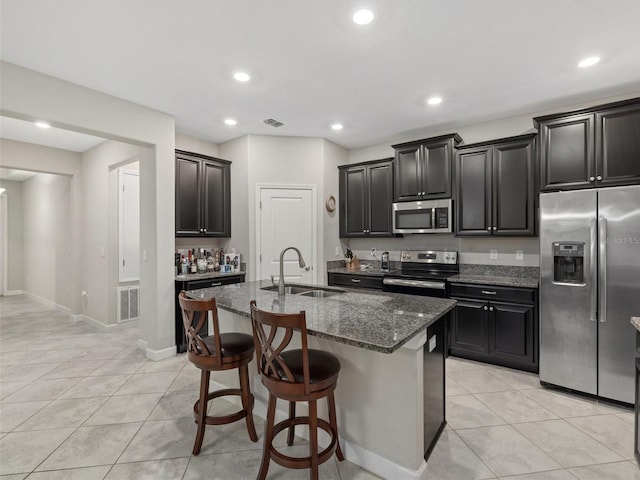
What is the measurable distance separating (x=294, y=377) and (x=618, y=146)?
134 inches

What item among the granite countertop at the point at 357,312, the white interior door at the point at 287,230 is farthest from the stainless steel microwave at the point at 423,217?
the granite countertop at the point at 357,312

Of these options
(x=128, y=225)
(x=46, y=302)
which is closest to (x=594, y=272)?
(x=128, y=225)

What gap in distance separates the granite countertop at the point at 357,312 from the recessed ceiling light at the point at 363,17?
1.94 meters

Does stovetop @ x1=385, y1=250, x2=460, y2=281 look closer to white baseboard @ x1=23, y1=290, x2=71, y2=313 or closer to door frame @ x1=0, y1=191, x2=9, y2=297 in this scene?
white baseboard @ x1=23, y1=290, x2=71, y2=313

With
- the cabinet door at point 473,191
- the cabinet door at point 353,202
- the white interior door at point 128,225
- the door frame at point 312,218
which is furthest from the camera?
the white interior door at point 128,225

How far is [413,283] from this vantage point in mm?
3707

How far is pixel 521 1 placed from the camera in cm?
190

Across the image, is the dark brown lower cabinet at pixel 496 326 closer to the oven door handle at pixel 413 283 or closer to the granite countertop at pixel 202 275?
the oven door handle at pixel 413 283

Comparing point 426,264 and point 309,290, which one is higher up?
point 426,264

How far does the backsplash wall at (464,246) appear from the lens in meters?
3.62

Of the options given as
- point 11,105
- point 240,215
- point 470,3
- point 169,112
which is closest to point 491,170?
Result: point 470,3

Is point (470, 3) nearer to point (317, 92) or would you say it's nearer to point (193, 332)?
point (317, 92)

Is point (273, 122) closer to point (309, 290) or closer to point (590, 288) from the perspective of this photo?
point (309, 290)

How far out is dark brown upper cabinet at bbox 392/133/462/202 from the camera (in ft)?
12.5
